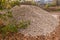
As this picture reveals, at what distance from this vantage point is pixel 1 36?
286cm

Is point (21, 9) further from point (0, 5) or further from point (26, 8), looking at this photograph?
point (0, 5)

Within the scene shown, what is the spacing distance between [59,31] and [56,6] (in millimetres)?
2114

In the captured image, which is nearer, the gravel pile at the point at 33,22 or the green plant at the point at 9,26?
the green plant at the point at 9,26

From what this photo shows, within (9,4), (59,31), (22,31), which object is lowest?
(59,31)

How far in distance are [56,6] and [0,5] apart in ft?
10.3

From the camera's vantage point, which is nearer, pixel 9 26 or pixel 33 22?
pixel 9 26

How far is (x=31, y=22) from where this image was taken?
125 inches

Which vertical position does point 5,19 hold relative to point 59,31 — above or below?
above

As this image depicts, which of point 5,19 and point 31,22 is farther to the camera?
point 31,22

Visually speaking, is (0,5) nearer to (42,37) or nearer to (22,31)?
(22,31)

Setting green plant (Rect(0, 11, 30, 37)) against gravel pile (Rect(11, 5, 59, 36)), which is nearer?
green plant (Rect(0, 11, 30, 37))

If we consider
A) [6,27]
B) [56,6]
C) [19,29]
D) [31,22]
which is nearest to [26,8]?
[31,22]

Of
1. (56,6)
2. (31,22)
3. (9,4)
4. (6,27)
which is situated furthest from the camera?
(56,6)

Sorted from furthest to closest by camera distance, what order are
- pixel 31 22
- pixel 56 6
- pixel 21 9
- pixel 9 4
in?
pixel 56 6
pixel 21 9
pixel 31 22
pixel 9 4
